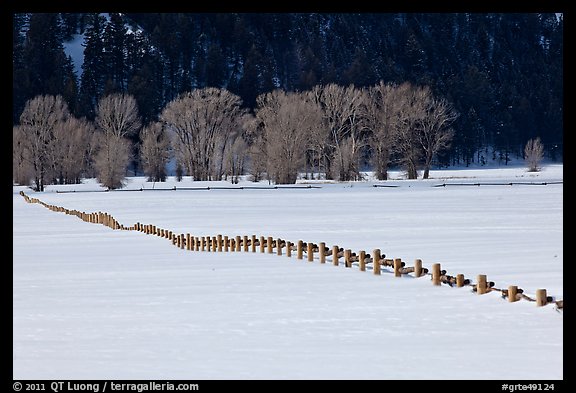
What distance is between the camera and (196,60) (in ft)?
609

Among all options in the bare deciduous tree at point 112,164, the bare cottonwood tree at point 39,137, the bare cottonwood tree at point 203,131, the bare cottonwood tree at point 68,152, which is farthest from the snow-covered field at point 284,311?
the bare cottonwood tree at point 68,152

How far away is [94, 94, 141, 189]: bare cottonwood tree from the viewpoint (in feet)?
322

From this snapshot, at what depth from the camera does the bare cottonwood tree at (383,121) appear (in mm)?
103500

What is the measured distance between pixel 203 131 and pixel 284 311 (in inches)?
3661

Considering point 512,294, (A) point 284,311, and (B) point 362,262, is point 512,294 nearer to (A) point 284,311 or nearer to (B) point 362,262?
(A) point 284,311

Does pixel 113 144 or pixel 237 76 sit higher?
pixel 237 76

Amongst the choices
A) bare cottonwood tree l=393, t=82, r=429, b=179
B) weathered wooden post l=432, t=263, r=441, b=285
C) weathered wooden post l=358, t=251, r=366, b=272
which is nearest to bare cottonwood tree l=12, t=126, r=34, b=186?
bare cottonwood tree l=393, t=82, r=429, b=179

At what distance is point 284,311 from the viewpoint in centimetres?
1652

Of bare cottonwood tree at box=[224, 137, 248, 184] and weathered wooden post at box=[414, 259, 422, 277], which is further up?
bare cottonwood tree at box=[224, 137, 248, 184]

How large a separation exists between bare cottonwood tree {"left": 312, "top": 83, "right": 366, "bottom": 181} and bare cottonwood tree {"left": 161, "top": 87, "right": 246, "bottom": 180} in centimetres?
1047

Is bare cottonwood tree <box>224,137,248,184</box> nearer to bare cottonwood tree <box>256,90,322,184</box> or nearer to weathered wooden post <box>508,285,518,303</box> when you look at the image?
bare cottonwood tree <box>256,90,322,184</box>

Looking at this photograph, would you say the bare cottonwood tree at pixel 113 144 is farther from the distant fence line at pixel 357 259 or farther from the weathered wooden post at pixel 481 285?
the weathered wooden post at pixel 481 285

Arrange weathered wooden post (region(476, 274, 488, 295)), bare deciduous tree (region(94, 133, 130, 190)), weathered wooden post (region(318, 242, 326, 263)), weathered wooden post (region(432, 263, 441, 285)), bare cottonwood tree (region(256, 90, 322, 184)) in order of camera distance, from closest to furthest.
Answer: weathered wooden post (region(476, 274, 488, 295))
weathered wooden post (region(432, 263, 441, 285))
weathered wooden post (region(318, 242, 326, 263))
bare cottonwood tree (region(256, 90, 322, 184))
bare deciduous tree (region(94, 133, 130, 190))

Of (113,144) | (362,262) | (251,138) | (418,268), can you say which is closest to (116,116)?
(113,144)
